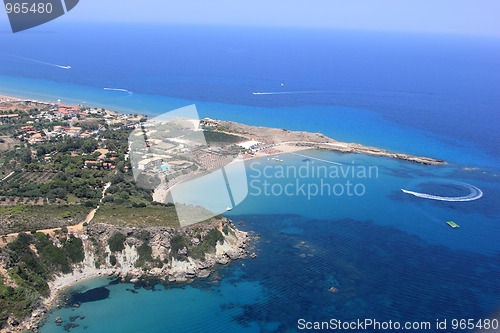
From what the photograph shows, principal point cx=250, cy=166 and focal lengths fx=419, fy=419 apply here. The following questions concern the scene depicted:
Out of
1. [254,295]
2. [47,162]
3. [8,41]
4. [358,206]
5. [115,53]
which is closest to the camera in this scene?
[254,295]

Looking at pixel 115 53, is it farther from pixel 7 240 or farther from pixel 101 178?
pixel 7 240

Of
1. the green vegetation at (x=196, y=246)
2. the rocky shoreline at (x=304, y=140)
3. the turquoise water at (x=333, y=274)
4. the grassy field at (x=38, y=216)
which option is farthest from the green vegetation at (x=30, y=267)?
the rocky shoreline at (x=304, y=140)

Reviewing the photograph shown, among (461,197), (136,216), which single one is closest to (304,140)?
(461,197)

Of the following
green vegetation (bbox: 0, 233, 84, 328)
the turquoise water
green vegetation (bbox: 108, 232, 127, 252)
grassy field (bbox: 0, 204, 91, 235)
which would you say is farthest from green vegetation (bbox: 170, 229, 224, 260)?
grassy field (bbox: 0, 204, 91, 235)

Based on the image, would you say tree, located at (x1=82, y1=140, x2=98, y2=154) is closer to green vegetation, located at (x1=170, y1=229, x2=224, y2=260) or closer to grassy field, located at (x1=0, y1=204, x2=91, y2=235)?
grassy field, located at (x1=0, y1=204, x2=91, y2=235)

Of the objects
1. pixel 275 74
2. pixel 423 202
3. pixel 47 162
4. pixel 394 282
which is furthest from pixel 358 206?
→ pixel 275 74

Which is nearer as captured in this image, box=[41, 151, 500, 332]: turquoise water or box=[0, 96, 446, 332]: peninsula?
box=[41, 151, 500, 332]: turquoise water
